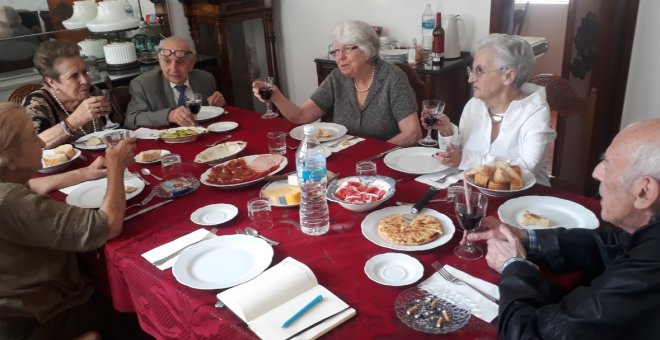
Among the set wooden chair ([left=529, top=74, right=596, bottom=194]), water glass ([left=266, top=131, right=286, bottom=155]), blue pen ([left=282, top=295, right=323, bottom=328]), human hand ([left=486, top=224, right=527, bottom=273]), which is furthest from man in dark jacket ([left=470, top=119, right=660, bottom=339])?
wooden chair ([left=529, top=74, right=596, bottom=194])

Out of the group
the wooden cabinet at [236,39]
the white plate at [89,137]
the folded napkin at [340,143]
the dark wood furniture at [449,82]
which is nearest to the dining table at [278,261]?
the folded napkin at [340,143]

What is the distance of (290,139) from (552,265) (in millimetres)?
1362

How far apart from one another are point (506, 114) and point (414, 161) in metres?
0.46

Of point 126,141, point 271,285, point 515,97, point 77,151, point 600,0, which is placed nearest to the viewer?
point 271,285

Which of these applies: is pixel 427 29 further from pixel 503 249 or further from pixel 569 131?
pixel 503 249

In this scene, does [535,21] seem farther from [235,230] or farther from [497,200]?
[235,230]

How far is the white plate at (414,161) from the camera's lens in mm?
1900

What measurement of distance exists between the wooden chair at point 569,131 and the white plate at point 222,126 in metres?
1.48

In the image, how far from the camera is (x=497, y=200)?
166 cm

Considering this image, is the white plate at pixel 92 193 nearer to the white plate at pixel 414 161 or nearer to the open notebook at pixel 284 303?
the open notebook at pixel 284 303

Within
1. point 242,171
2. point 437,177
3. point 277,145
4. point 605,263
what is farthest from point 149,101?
point 605,263

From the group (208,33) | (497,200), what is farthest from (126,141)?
(208,33)

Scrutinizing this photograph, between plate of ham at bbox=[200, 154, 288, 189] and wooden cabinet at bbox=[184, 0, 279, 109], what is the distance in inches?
96.8

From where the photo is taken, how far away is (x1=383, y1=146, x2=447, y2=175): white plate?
74.8 inches
